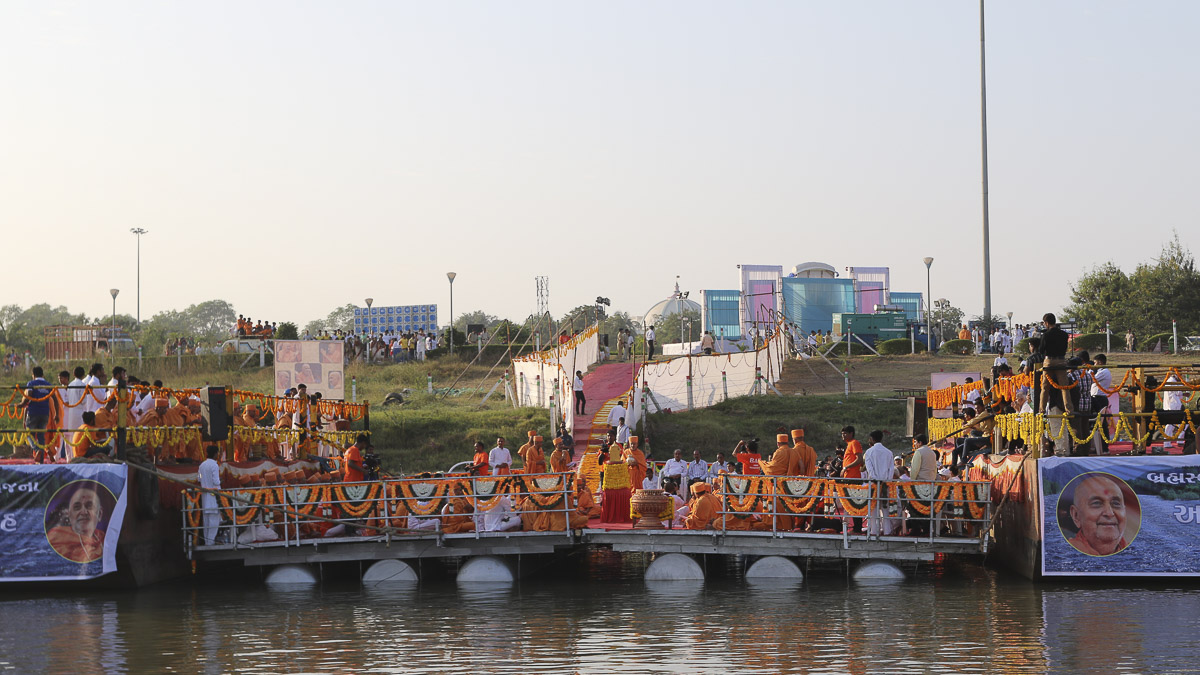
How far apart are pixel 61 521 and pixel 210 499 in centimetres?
213

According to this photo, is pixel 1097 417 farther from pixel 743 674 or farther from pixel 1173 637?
pixel 743 674

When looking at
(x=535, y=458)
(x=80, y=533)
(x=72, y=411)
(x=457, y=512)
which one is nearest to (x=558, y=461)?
(x=535, y=458)

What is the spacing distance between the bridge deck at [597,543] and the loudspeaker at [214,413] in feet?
6.21

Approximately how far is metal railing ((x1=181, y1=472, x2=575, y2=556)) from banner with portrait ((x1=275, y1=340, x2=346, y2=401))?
32.9ft

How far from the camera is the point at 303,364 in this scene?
2970 cm

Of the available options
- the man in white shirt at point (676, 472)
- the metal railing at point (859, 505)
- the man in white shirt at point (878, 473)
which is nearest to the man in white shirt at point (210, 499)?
the man in white shirt at point (676, 472)

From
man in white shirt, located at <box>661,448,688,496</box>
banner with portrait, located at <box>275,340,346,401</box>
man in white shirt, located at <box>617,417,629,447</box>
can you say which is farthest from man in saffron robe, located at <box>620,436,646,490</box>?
banner with portrait, located at <box>275,340,346,401</box>

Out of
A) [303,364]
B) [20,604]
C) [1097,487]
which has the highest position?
[303,364]

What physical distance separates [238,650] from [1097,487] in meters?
11.3

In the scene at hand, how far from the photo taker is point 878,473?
1819 centimetres

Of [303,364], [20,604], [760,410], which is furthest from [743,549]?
[760,410]

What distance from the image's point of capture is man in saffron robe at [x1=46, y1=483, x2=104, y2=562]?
18.3 m

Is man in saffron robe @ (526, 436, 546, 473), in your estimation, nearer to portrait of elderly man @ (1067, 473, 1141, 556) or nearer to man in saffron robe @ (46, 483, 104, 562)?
man in saffron robe @ (46, 483, 104, 562)

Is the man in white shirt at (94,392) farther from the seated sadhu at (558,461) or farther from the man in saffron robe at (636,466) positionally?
the man in saffron robe at (636,466)
